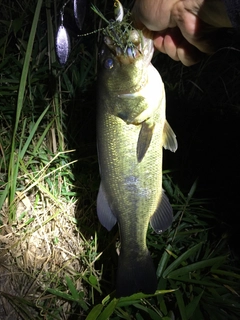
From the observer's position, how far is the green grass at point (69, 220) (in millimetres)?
2180

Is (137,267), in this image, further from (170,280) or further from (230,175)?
(230,175)

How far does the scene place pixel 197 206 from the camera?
257 centimetres

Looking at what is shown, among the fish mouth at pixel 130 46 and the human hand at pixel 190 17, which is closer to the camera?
the human hand at pixel 190 17

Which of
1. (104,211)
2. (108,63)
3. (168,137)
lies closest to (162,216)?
(104,211)

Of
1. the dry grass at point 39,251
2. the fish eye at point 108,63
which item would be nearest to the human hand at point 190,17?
the fish eye at point 108,63

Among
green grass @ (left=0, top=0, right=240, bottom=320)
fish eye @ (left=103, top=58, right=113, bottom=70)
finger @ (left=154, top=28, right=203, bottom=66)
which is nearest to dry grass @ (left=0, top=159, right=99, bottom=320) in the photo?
green grass @ (left=0, top=0, right=240, bottom=320)

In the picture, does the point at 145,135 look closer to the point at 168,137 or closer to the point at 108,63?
the point at 168,137

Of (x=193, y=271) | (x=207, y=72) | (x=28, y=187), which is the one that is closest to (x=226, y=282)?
(x=193, y=271)

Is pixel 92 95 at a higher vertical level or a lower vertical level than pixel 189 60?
lower

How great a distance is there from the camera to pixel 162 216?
1.86 m

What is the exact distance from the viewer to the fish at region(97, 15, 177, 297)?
5.30 ft

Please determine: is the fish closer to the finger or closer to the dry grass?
the finger

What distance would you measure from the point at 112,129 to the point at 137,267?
2.44ft

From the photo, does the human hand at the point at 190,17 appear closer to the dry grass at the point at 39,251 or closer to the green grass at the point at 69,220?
the green grass at the point at 69,220
